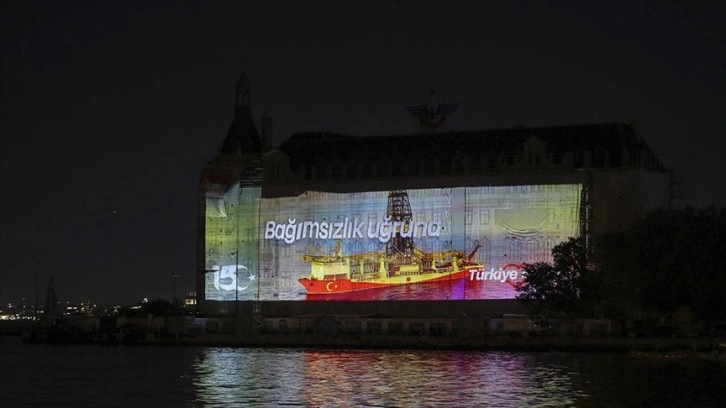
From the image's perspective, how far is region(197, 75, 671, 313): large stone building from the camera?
5162 inches

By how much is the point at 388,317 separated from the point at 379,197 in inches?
416

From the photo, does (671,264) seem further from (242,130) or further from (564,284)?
(242,130)

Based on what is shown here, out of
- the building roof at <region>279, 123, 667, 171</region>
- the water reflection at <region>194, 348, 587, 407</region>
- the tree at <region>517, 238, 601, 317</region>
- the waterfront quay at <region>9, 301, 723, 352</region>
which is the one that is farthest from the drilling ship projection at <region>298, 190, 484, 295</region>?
the water reflection at <region>194, 348, 587, 407</region>

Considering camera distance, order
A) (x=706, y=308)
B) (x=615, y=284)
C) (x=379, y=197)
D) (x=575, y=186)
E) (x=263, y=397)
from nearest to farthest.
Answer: (x=263, y=397)
(x=706, y=308)
(x=615, y=284)
(x=575, y=186)
(x=379, y=197)

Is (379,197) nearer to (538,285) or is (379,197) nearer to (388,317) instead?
(388,317)

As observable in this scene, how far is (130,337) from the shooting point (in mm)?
135875

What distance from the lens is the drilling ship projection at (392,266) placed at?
445ft

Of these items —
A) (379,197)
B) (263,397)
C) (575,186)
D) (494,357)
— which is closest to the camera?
(263,397)

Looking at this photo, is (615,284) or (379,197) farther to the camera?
(379,197)

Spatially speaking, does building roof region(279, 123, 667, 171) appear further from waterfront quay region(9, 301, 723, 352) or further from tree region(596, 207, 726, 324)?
waterfront quay region(9, 301, 723, 352)

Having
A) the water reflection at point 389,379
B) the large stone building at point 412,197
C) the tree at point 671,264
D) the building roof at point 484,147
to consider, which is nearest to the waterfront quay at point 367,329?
the large stone building at point 412,197

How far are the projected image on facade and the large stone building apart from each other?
0.30 feet

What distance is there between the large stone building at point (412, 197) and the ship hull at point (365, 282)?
57 cm

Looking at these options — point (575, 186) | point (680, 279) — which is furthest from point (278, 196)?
point (680, 279)
